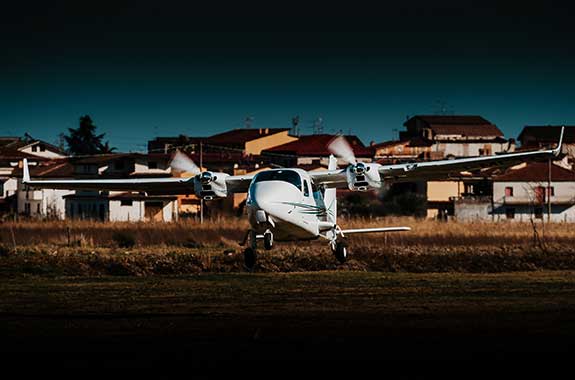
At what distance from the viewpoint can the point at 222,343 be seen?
14031mm

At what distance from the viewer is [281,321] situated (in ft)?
55.9

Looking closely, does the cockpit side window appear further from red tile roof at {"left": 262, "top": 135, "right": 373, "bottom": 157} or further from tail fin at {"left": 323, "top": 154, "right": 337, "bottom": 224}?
red tile roof at {"left": 262, "top": 135, "right": 373, "bottom": 157}

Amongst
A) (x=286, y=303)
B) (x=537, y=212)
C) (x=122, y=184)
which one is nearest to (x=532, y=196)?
(x=537, y=212)

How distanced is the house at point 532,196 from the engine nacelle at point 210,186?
2586 inches

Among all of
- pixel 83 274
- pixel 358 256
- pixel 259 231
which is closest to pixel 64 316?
pixel 259 231

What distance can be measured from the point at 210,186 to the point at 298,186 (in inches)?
222

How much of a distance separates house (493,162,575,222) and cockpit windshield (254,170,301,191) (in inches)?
2723

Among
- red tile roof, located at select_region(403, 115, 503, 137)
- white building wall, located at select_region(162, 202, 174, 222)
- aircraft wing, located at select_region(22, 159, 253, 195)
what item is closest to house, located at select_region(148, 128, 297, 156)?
red tile roof, located at select_region(403, 115, 503, 137)

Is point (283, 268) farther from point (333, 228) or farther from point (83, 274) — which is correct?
point (83, 274)

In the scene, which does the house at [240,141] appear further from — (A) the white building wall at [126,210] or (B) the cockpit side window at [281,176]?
(B) the cockpit side window at [281,176]

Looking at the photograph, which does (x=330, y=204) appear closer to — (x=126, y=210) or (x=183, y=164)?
(x=183, y=164)

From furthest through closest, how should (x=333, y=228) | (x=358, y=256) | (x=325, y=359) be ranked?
(x=358, y=256)
(x=333, y=228)
(x=325, y=359)

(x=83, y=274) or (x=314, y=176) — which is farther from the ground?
(x=314, y=176)

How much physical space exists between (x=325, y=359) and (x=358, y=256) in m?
25.2
